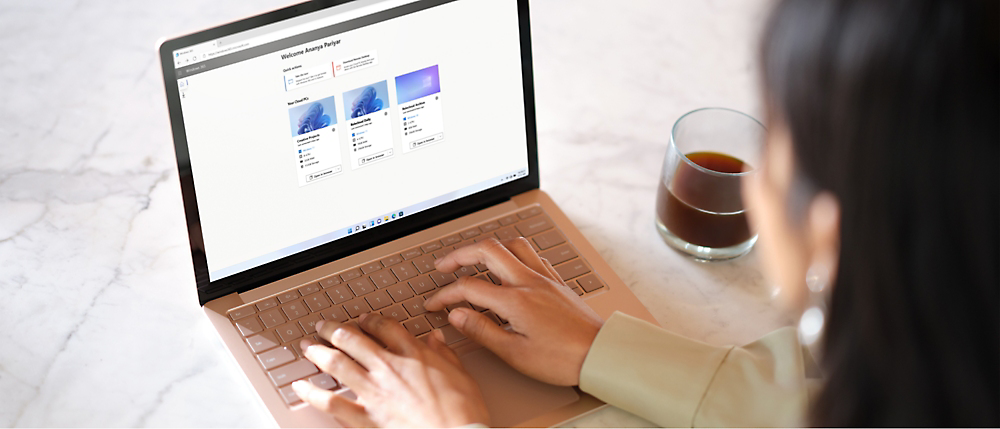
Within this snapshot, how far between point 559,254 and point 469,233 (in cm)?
12

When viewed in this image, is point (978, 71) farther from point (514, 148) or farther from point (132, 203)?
point (132, 203)

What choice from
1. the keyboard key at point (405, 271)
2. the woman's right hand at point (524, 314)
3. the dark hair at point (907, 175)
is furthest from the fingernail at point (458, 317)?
the dark hair at point (907, 175)

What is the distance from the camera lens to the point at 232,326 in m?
0.96

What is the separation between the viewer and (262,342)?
3.10 feet

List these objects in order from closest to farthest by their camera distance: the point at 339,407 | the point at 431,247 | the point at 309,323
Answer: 1. the point at 339,407
2. the point at 309,323
3. the point at 431,247

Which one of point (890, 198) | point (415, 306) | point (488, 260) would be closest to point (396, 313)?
point (415, 306)

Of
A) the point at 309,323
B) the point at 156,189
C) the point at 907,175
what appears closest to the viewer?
the point at 907,175

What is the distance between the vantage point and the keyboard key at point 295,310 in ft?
3.20

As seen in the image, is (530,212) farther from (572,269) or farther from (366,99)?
(366,99)

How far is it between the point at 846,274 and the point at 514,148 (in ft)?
1.90

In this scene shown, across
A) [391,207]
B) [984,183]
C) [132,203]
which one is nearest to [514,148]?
[391,207]

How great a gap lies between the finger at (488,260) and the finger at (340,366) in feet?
0.58

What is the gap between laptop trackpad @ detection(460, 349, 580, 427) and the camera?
2.98 feet

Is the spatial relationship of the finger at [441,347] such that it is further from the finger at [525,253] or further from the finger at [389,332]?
the finger at [525,253]
